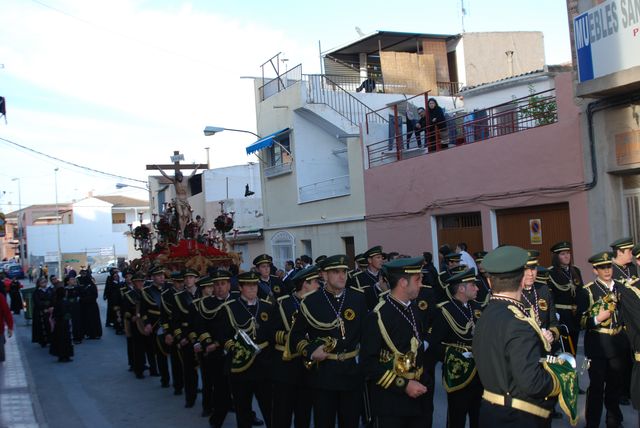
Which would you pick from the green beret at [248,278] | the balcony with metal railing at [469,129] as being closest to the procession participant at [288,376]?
the green beret at [248,278]

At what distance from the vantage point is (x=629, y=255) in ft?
24.5

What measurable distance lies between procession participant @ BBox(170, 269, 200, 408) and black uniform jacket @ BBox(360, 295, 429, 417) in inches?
181

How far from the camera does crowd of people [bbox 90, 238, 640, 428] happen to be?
4.16 m

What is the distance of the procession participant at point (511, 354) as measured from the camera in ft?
13.1

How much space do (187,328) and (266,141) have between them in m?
17.6

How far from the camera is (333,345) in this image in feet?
20.0

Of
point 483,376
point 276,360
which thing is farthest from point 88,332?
point 483,376

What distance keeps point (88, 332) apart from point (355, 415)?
14.7m

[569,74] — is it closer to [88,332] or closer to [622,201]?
[622,201]

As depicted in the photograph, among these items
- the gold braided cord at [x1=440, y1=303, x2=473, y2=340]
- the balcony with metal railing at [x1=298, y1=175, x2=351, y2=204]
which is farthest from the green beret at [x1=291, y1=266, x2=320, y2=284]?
the balcony with metal railing at [x1=298, y1=175, x2=351, y2=204]

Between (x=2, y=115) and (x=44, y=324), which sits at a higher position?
(x=2, y=115)

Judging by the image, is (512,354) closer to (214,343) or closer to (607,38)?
(214,343)

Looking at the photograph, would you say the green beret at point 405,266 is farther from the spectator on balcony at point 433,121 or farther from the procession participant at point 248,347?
the spectator on balcony at point 433,121

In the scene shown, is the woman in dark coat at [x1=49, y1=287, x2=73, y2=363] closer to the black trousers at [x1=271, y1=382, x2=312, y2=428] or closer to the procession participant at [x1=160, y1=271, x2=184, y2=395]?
the procession participant at [x1=160, y1=271, x2=184, y2=395]
